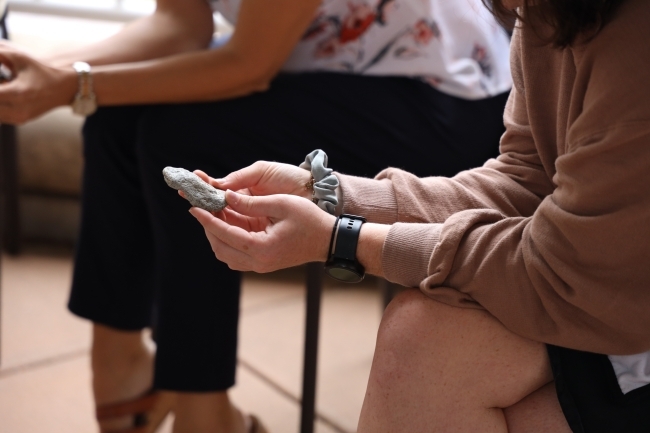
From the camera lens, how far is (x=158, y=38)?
1329mm

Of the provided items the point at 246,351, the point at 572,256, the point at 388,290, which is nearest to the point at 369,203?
the point at 572,256

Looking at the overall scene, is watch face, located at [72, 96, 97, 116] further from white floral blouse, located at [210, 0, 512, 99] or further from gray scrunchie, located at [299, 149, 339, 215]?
gray scrunchie, located at [299, 149, 339, 215]

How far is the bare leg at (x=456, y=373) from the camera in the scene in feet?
2.55

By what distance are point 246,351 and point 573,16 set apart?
126 centimetres

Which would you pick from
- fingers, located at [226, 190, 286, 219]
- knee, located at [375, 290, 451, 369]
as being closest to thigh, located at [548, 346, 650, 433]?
knee, located at [375, 290, 451, 369]

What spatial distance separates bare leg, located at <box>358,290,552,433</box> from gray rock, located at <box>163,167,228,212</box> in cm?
26

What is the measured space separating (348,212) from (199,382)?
1.33ft

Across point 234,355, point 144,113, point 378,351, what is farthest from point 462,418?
point 144,113

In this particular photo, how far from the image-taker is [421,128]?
3.80 feet

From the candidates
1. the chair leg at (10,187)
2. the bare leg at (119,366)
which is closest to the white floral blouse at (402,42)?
the bare leg at (119,366)

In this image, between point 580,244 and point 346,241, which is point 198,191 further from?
point 580,244

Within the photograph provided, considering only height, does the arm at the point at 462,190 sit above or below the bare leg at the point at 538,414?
above

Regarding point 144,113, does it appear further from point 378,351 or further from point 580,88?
point 580,88

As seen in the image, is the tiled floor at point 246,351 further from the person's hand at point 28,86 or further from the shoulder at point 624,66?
the shoulder at point 624,66
